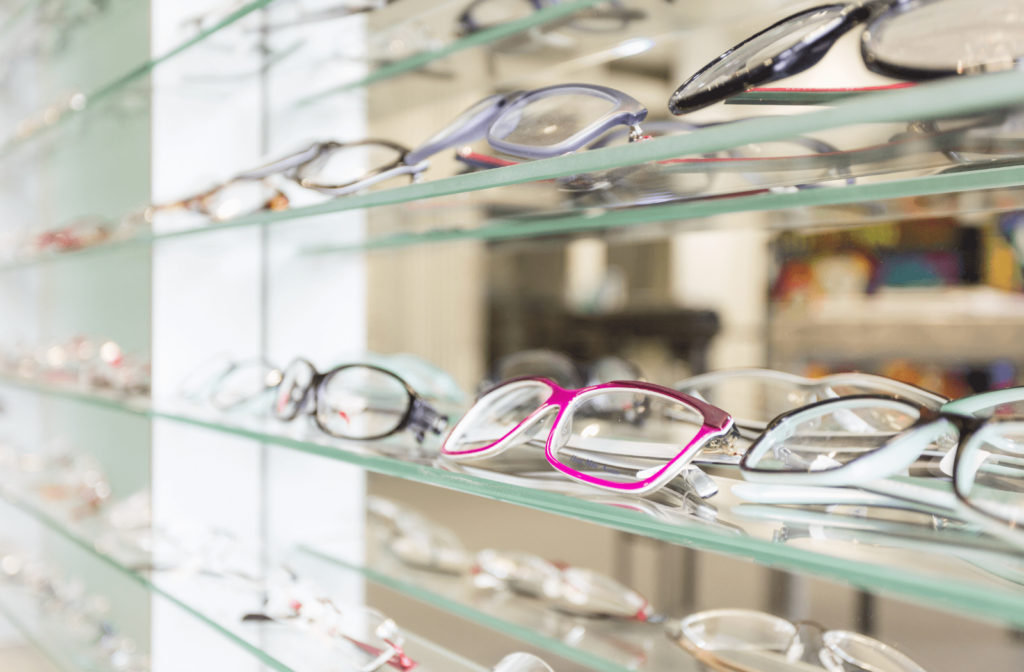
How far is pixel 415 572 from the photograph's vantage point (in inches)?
36.2

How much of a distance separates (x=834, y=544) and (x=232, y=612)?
674mm

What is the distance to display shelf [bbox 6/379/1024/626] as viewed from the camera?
339 millimetres

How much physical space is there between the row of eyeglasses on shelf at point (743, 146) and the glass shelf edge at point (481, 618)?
1.20 ft

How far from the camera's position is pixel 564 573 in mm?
862

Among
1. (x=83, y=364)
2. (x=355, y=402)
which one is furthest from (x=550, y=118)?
(x=83, y=364)

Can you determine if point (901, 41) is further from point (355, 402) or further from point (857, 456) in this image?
point (355, 402)

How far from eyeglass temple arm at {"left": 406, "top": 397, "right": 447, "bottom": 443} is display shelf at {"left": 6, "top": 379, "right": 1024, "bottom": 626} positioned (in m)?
0.10

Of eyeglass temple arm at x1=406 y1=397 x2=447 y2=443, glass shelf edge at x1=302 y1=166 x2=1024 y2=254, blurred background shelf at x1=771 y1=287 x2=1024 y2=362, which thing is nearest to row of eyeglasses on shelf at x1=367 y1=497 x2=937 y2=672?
eyeglass temple arm at x1=406 y1=397 x2=447 y2=443

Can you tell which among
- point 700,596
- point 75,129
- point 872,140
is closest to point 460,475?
point 872,140

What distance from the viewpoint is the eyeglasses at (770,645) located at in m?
0.60

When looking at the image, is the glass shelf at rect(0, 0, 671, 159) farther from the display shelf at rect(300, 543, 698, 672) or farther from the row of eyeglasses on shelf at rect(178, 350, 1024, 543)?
the display shelf at rect(300, 543, 698, 672)

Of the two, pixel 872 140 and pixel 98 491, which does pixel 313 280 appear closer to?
pixel 98 491

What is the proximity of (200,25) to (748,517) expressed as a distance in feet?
2.63

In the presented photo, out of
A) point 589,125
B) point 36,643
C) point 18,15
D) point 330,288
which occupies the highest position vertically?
point 18,15
